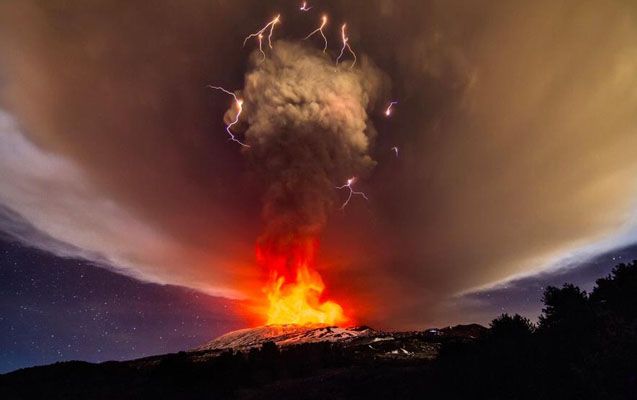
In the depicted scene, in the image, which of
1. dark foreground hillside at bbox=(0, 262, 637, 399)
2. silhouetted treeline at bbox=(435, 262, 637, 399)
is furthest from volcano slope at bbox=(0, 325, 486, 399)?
silhouetted treeline at bbox=(435, 262, 637, 399)

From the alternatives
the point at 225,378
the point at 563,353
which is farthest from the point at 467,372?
the point at 225,378

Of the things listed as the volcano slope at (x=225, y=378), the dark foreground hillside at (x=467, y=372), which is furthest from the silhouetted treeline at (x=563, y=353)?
the volcano slope at (x=225, y=378)

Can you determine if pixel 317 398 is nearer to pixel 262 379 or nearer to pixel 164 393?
pixel 262 379

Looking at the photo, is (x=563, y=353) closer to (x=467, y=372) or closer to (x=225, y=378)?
(x=467, y=372)

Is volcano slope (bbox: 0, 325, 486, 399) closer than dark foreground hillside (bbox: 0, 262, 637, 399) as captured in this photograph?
No

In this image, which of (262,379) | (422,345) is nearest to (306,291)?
(422,345)

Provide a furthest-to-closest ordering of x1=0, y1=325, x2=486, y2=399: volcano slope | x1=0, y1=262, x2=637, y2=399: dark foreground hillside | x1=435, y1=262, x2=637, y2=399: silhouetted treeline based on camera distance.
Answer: x1=0, y1=325, x2=486, y2=399: volcano slope → x1=0, y1=262, x2=637, y2=399: dark foreground hillside → x1=435, y1=262, x2=637, y2=399: silhouetted treeline

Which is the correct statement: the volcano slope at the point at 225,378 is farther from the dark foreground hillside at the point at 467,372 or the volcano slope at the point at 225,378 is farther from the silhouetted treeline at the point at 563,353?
the silhouetted treeline at the point at 563,353

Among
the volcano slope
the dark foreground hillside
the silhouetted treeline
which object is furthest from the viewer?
the volcano slope

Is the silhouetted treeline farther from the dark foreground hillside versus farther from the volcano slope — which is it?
the volcano slope
